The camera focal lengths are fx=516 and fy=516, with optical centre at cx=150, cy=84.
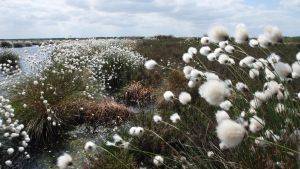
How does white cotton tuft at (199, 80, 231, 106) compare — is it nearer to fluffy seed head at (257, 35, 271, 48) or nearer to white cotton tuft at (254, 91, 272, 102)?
fluffy seed head at (257, 35, 271, 48)

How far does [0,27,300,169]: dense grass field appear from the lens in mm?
3809

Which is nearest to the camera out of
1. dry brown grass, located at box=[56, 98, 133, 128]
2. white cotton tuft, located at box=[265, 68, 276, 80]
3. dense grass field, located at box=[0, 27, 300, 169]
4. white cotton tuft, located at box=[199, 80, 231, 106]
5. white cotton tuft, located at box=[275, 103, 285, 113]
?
white cotton tuft, located at box=[199, 80, 231, 106]

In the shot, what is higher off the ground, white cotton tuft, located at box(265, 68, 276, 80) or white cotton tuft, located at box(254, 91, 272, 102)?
white cotton tuft, located at box(265, 68, 276, 80)

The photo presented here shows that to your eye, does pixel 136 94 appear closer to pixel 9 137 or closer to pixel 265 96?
pixel 9 137

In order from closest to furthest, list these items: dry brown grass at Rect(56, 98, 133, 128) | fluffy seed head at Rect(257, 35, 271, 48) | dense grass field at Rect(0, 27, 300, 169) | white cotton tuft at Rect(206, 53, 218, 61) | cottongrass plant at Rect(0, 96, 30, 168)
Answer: fluffy seed head at Rect(257, 35, 271, 48)
dense grass field at Rect(0, 27, 300, 169)
white cotton tuft at Rect(206, 53, 218, 61)
cottongrass plant at Rect(0, 96, 30, 168)
dry brown grass at Rect(56, 98, 133, 128)

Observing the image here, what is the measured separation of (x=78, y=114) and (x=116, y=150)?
138 inches

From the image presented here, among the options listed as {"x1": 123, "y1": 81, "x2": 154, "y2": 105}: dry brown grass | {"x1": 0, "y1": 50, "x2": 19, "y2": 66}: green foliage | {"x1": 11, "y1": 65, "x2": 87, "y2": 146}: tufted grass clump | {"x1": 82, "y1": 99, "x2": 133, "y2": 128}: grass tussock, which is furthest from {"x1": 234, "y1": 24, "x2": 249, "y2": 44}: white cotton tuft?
{"x1": 0, "y1": 50, "x2": 19, "y2": 66}: green foliage

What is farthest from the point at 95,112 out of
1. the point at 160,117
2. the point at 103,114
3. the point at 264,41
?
the point at 264,41

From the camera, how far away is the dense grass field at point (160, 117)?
12.5ft

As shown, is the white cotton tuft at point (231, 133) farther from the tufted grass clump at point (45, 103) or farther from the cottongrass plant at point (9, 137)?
the tufted grass clump at point (45, 103)

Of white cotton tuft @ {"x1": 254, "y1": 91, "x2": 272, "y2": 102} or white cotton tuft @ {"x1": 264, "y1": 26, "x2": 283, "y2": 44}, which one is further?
white cotton tuft @ {"x1": 254, "y1": 91, "x2": 272, "y2": 102}

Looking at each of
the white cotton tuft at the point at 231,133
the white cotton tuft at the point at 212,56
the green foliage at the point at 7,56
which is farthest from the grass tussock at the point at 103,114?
the green foliage at the point at 7,56

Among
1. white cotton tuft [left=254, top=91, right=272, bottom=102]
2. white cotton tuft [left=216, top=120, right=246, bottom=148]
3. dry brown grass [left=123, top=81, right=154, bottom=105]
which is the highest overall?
white cotton tuft [left=216, top=120, right=246, bottom=148]

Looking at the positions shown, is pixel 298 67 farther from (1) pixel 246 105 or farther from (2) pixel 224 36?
(1) pixel 246 105
